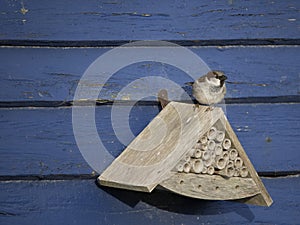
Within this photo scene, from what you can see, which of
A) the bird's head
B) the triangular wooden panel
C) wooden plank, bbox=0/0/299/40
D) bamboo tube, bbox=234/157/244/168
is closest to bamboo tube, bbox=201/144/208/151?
the triangular wooden panel

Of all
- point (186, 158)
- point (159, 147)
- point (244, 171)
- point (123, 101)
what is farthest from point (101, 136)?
point (244, 171)

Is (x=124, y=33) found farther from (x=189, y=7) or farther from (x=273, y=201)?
(x=273, y=201)

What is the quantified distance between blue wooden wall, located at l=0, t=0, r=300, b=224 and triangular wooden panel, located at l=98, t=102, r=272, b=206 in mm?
141

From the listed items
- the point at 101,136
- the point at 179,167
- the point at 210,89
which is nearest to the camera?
the point at 179,167

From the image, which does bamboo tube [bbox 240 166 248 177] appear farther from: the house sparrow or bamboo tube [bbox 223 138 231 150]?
the house sparrow

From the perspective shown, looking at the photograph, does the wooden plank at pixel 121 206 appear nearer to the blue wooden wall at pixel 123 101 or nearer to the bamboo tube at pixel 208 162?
the blue wooden wall at pixel 123 101

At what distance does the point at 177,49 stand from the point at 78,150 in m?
0.43

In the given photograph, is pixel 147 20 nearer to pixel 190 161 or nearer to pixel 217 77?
pixel 217 77

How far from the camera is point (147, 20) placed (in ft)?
6.66

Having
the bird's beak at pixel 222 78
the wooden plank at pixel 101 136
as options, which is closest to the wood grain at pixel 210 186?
the wooden plank at pixel 101 136

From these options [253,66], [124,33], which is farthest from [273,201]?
[124,33]

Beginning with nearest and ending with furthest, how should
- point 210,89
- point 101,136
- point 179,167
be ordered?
point 179,167, point 210,89, point 101,136

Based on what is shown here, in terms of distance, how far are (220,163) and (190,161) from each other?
90mm

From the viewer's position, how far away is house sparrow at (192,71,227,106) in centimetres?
193
